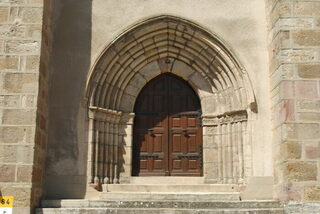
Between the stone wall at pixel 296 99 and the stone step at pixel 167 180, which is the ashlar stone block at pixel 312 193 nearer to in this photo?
the stone wall at pixel 296 99

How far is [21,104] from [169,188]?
96.8 inches

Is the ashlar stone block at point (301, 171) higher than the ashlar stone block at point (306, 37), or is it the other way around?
the ashlar stone block at point (306, 37)

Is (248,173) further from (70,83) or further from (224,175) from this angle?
(70,83)

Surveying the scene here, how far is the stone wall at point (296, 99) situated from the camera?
5.94 meters

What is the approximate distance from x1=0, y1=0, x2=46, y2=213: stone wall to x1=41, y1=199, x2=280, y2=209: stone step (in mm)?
437

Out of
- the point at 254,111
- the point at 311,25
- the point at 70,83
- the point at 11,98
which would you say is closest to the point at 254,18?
the point at 311,25

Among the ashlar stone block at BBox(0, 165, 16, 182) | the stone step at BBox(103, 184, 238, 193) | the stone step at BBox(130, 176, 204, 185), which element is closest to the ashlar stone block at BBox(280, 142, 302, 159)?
the stone step at BBox(103, 184, 238, 193)

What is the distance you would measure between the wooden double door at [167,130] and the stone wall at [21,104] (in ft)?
5.52

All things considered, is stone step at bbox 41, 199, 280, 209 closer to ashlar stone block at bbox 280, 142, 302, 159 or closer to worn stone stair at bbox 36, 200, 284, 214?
worn stone stair at bbox 36, 200, 284, 214

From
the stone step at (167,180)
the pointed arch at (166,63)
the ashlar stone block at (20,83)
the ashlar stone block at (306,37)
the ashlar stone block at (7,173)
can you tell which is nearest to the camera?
the ashlar stone block at (7,173)

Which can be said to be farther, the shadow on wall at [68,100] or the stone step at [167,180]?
the stone step at [167,180]

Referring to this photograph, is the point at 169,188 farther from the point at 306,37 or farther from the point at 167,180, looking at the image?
the point at 306,37

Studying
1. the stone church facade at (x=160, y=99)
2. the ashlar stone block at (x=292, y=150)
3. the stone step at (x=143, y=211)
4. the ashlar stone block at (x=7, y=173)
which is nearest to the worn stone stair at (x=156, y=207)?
the stone step at (x=143, y=211)

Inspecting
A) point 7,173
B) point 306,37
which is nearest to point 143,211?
point 7,173
